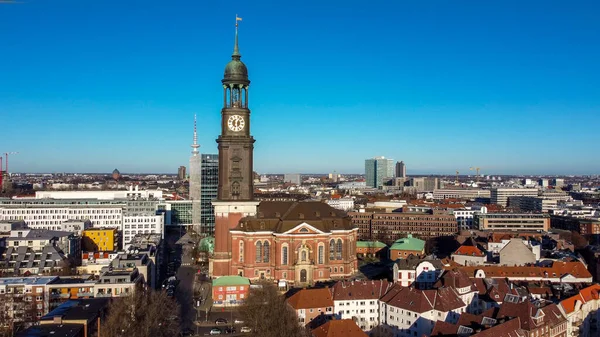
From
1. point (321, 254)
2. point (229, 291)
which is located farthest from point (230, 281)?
point (321, 254)

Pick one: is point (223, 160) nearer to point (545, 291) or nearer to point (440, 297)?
point (440, 297)

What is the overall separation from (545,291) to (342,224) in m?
26.8

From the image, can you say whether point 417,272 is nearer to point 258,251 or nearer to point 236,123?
point 258,251

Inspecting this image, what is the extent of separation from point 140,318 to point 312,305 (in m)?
16.7

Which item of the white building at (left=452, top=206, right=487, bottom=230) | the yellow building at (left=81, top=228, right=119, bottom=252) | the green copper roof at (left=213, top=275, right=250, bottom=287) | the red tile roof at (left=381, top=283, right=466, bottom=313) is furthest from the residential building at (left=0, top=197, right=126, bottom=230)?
the red tile roof at (left=381, top=283, right=466, bottom=313)

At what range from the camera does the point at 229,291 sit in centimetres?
6825

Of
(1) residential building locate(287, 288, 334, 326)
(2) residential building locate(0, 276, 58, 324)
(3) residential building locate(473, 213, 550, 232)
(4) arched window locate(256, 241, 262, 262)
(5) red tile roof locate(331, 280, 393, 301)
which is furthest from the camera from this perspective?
(3) residential building locate(473, 213, 550, 232)

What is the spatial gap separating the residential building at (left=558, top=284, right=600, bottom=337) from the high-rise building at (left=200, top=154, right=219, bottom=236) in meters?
84.9

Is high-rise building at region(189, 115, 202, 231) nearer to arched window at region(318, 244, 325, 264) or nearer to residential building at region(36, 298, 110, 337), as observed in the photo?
arched window at region(318, 244, 325, 264)

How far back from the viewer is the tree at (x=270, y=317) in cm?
4706

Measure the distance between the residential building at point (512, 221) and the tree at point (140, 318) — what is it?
88704 mm

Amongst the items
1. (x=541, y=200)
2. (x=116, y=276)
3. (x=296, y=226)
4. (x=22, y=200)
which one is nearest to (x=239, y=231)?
(x=296, y=226)

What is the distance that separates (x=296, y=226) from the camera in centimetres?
7650

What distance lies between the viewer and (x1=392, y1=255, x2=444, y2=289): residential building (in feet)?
232
